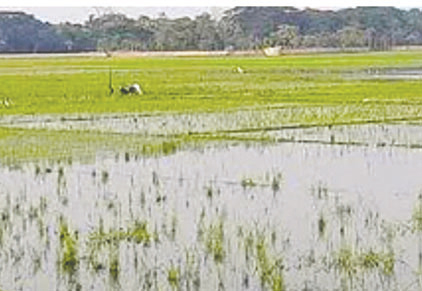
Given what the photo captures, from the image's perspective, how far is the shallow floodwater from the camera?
611 centimetres

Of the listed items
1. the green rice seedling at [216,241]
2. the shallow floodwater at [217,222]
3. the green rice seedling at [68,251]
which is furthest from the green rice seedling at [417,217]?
the green rice seedling at [68,251]

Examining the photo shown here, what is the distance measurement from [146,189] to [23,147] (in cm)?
407

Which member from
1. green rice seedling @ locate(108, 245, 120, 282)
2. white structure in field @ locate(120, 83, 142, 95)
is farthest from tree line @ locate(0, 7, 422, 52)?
green rice seedling @ locate(108, 245, 120, 282)

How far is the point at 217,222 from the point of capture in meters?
7.76

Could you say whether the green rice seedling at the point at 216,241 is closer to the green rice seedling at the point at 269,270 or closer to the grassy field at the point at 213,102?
the green rice seedling at the point at 269,270

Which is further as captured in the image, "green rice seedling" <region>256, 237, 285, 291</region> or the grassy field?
the grassy field

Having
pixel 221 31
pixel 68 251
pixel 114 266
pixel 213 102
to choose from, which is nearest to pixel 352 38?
pixel 221 31

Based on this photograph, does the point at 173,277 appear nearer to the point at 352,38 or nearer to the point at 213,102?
the point at 213,102

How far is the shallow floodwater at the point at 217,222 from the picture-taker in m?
6.11

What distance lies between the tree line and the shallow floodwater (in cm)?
7686

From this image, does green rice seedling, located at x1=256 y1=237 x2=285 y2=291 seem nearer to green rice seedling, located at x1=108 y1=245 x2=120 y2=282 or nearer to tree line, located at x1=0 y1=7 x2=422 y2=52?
green rice seedling, located at x1=108 y1=245 x2=120 y2=282

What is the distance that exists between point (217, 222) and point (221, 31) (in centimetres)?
8724

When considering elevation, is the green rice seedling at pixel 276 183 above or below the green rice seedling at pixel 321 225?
below

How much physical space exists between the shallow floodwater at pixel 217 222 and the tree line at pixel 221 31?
76859mm
